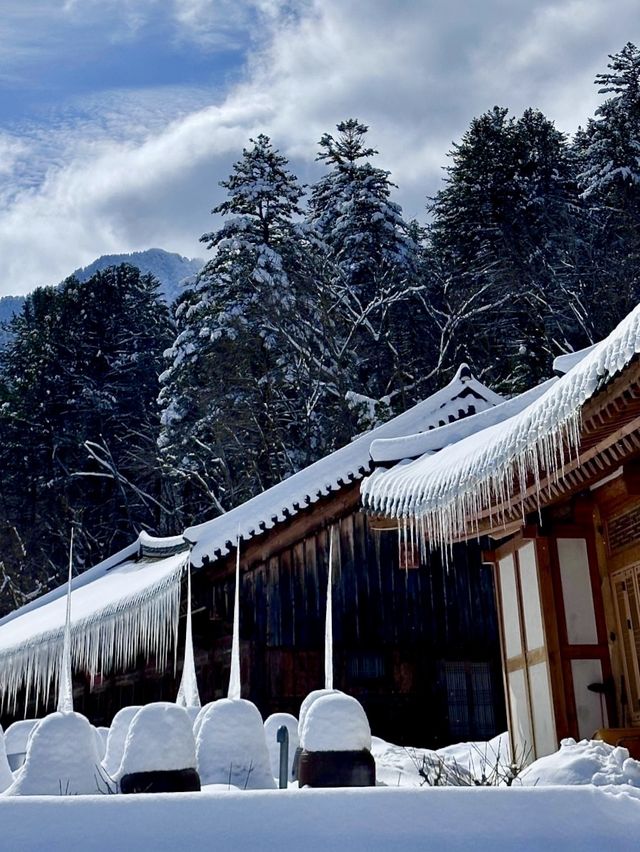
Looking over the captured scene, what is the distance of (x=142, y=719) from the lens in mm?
5223

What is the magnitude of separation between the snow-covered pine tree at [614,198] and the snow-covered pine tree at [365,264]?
443 centimetres

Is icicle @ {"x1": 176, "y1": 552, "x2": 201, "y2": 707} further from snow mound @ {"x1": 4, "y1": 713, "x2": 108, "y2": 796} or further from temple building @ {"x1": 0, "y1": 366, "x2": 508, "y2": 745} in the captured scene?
temple building @ {"x1": 0, "y1": 366, "x2": 508, "y2": 745}

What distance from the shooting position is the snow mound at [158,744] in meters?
5.14

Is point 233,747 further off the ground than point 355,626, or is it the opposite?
point 355,626

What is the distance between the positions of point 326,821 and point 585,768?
2.39 meters

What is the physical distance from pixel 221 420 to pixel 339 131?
10.1 metres

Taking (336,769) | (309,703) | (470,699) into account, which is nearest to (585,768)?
(336,769)

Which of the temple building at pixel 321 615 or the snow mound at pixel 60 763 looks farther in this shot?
the temple building at pixel 321 615

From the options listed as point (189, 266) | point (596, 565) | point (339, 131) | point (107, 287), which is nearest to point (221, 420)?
point (107, 287)

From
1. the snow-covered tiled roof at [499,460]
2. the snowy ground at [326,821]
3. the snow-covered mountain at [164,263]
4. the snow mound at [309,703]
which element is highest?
the snow-covered mountain at [164,263]

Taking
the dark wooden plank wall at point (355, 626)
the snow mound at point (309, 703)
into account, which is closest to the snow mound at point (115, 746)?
the snow mound at point (309, 703)

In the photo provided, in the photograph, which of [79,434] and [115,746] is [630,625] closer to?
[115,746]

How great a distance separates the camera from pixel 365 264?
Result: 2598 centimetres

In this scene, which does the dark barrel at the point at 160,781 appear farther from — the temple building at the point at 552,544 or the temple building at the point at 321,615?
the temple building at the point at 321,615
